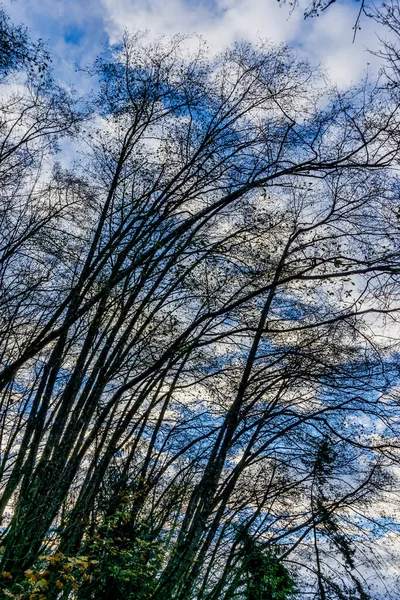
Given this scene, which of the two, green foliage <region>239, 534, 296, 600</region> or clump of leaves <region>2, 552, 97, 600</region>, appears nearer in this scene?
clump of leaves <region>2, 552, 97, 600</region>

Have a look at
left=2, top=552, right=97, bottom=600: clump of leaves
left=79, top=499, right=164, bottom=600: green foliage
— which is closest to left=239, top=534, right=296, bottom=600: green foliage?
left=79, top=499, right=164, bottom=600: green foliage

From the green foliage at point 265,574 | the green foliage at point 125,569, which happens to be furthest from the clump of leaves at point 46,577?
the green foliage at point 265,574

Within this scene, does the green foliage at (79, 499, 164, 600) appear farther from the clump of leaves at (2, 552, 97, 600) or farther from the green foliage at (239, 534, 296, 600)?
the green foliage at (239, 534, 296, 600)

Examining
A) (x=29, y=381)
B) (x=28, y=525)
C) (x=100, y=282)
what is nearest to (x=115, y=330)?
(x=100, y=282)

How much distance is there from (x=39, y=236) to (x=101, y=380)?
3242 mm

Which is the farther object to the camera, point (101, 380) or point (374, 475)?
point (374, 475)

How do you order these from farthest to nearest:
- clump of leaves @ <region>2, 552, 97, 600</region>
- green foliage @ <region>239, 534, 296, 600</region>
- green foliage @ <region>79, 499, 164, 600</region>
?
1. green foliage @ <region>239, 534, 296, 600</region>
2. green foliage @ <region>79, 499, 164, 600</region>
3. clump of leaves @ <region>2, 552, 97, 600</region>

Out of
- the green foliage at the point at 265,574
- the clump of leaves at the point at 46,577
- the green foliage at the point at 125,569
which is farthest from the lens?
the green foliage at the point at 265,574

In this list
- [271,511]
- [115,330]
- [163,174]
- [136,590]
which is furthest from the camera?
[271,511]

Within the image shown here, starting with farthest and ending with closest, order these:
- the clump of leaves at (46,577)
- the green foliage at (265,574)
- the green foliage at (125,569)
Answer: the green foliage at (265,574) < the green foliage at (125,569) < the clump of leaves at (46,577)

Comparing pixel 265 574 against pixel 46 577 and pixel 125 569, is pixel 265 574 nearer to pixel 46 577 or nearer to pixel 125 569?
pixel 125 569

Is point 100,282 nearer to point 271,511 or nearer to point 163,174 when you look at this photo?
point 163,174

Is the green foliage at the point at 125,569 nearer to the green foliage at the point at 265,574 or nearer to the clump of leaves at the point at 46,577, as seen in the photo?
the clump of leaves at the point at 46,577

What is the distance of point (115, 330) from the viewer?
6504mm
